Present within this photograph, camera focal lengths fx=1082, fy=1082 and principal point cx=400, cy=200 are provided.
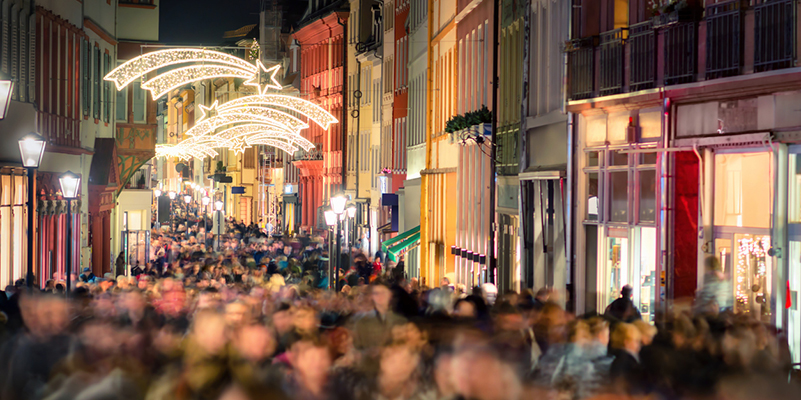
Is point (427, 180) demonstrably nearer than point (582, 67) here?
No

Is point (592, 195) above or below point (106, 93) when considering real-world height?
below

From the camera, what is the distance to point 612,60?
1606 centimetres

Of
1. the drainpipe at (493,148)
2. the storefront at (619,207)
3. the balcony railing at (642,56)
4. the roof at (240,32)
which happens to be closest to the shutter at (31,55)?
the drainpipe at (493,148)

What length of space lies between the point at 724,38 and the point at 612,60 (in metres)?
2.78

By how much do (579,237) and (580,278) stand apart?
0.65 metres

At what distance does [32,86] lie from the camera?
2314 cm

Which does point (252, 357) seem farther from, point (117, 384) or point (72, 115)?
point (72, 115)

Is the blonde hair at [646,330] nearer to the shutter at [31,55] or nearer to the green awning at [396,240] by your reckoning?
the shutter at [31,55]

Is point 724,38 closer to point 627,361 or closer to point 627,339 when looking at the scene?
point 627,339

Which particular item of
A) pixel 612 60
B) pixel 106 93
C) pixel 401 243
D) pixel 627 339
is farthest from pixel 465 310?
pixel 106 93

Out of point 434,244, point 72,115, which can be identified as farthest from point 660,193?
point 72,115

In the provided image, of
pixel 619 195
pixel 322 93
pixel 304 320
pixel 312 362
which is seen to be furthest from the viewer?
pixel 322 93

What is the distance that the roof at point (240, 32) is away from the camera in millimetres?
95781

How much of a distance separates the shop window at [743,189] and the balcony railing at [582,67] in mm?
3138
